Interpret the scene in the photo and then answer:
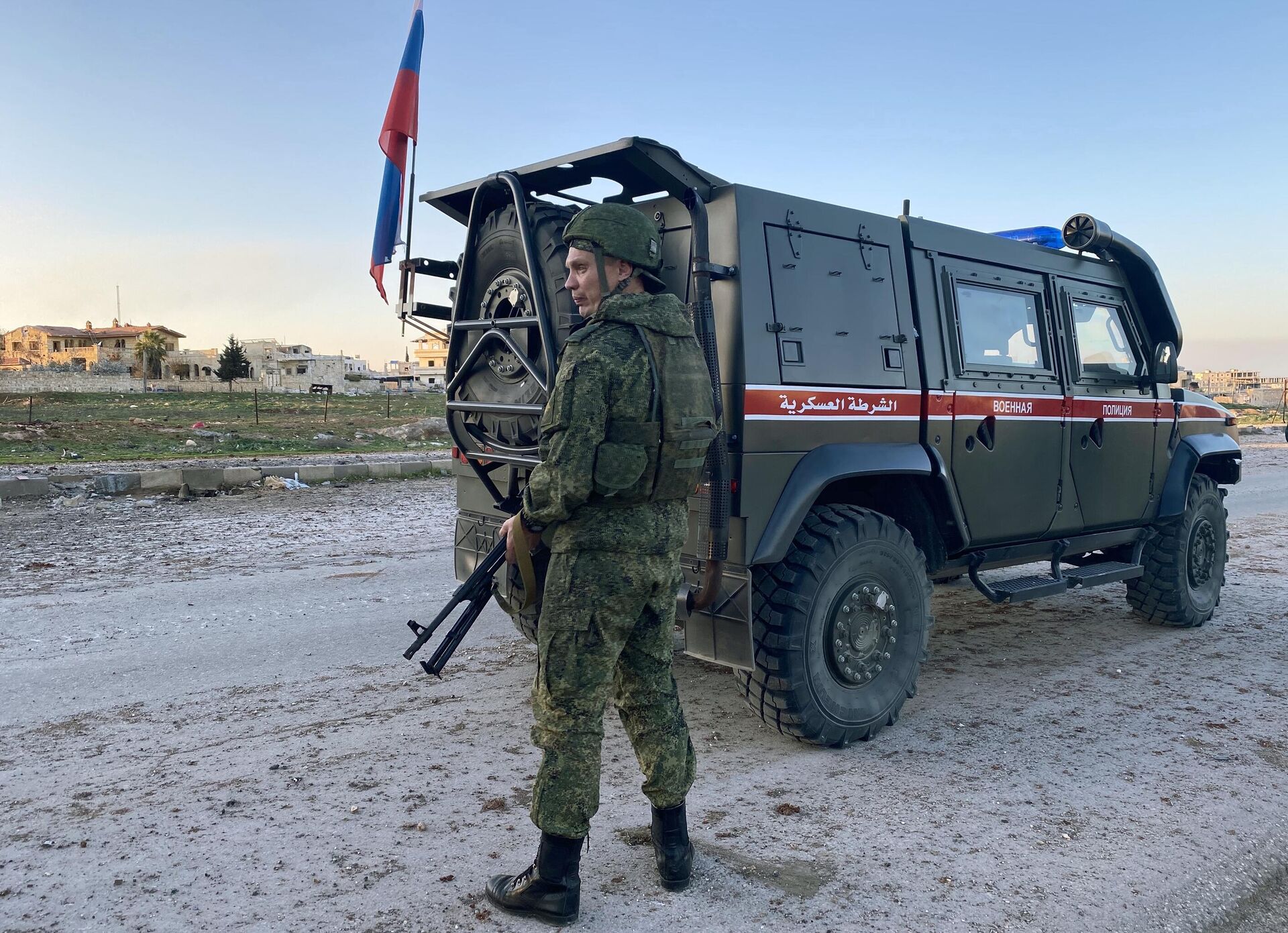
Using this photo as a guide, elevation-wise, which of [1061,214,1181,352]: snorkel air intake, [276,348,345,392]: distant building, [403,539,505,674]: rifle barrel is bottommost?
[403,539,505,674]: rifle barrel

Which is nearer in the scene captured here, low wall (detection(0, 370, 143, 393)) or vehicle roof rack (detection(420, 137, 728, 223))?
vehicle roof rack (detection(420, 137, 728, 223))

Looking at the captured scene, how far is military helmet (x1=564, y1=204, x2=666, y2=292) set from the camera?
2.71 metres

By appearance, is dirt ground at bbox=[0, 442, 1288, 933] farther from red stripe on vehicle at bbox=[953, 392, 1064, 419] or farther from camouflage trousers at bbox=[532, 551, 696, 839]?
red stripe on vehicle at bbox=[953, 392, 1064, 419]

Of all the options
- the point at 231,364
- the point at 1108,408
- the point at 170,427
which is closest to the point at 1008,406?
the point at 1108,408

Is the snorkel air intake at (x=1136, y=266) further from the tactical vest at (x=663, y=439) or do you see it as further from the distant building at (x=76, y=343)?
the distant building at (x=76, y=343)

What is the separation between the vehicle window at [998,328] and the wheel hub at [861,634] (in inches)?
56.9

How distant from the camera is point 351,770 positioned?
3.50 meters

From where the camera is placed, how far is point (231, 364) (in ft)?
250

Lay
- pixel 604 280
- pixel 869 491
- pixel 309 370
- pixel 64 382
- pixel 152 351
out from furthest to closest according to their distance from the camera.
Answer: pixel 309 370 → pixel 152 351 → pixel 64 382 → pixel 869 491 → pixel 604 280

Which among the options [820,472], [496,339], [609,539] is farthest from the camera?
[496,339]

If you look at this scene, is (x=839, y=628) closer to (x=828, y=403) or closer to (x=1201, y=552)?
(x=828, y=403)

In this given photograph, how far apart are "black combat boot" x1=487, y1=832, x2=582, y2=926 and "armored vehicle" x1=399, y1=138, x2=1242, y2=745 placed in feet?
2.79

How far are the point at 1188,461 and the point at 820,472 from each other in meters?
3.66

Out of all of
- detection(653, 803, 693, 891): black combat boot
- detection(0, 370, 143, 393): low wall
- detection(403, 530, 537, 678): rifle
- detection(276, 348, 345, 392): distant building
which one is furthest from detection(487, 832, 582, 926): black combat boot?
detection(276, 348, 345, 392): distant building
